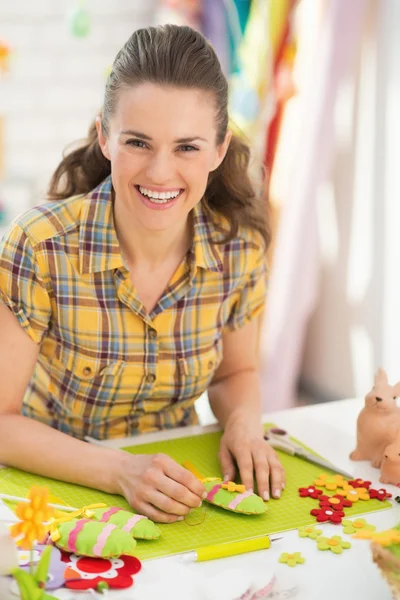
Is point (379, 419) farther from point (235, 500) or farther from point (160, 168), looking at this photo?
point (160, 168)

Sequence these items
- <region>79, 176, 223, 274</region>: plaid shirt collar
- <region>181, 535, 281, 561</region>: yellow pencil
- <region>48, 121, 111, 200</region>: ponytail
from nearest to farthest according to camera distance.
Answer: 1. <region>181, 535, 281, 561</region>: yellow pencil
2. <region>79, 176, 223, 274</region>: plaid shirt collar
3. <region>48, 121, 111, 200</region>: ponytail

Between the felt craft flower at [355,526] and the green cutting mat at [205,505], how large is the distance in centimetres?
3

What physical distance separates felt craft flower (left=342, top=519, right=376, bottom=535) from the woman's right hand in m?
0.20

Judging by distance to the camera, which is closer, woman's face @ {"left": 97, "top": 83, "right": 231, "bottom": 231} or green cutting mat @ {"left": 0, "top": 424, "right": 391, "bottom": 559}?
green cutting mat @ {"left": 0, "top": 424, "right": 391, "bottom": 559}

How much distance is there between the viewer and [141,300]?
156 cm

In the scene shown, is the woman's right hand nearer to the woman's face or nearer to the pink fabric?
the woman's face

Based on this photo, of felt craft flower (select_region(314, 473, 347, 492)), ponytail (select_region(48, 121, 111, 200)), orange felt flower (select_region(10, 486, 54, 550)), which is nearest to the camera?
orange felt flower (select_region(10, 486, 54, 550))

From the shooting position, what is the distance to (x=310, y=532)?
4.13 feet

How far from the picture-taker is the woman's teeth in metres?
1.43

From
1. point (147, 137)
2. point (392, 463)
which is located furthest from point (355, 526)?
point (147, 137)

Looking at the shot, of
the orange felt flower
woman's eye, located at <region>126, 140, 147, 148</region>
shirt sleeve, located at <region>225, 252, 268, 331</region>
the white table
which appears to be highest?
woman's eye, located at <region>126, 140, 147, 148</region>

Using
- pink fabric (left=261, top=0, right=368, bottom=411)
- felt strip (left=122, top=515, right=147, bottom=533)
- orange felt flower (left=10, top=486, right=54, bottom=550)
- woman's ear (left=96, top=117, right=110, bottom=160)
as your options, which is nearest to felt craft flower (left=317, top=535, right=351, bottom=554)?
felt strip (left=122, top=515, right=147, bottom=533)

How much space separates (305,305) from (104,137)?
1823mm

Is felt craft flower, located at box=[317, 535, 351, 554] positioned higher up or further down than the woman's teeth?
further down
